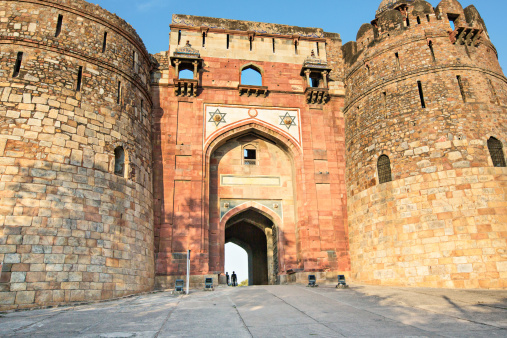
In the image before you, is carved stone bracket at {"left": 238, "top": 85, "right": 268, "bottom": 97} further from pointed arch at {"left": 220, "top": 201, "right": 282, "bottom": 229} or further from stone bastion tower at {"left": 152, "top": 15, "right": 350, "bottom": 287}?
pointed arch at {"left": 220, "top": 201, "right": 282, "bottom": 229}

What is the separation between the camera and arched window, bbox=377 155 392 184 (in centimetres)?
1389

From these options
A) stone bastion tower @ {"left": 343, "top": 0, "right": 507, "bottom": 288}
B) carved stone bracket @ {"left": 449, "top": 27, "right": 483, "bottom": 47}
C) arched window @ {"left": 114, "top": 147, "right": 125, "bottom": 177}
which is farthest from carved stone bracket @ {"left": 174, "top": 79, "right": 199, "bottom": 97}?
carved stone bracket @ {"left": 449, "top": 27, "right": 483, "bottom": 47}

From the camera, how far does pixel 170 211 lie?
14.7 meters

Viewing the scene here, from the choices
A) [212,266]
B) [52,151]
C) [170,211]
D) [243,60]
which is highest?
[243,60]

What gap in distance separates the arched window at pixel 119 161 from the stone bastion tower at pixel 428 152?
8473 mm

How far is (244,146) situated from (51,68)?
7974 millimetres

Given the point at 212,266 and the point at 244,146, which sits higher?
the point at 244,146

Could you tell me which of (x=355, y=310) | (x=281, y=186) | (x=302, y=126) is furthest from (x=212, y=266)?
(x=355, y=310)

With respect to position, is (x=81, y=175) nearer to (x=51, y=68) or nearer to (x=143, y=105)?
(x=51, y=68)

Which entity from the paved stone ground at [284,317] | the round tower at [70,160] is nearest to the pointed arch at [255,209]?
the round tower at [70,160]

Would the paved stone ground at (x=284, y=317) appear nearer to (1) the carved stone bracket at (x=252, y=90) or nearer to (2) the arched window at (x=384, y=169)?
(2) the arched window at (x=384, y=169)

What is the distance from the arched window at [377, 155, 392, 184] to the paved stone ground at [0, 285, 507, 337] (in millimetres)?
4669

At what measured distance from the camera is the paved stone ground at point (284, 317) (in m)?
5.99

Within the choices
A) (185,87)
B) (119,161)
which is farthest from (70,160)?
Answer: (185,87)
